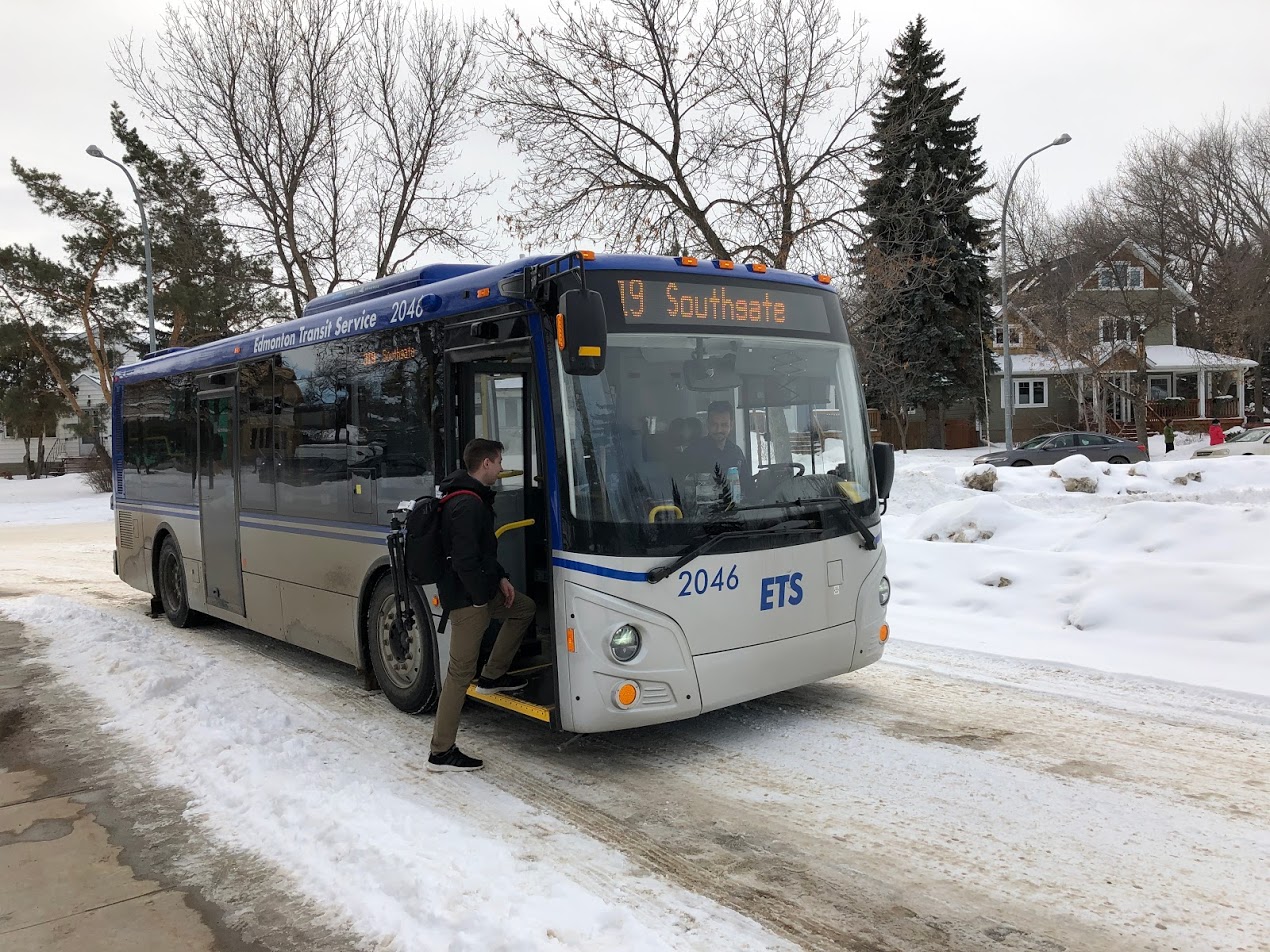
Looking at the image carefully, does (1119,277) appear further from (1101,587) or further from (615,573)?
(615,573)

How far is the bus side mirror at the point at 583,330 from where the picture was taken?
5.03 metres

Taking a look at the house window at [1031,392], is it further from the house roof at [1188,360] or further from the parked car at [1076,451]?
the parked car at [1076,451]

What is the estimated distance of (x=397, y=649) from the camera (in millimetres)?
6930

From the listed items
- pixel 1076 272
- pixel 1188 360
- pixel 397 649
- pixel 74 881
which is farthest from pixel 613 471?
pixel 1188 360

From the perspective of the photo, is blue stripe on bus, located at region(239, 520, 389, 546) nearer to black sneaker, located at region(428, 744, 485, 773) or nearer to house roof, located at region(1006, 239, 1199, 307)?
black sneaker, located at region(428, 744, 485, 773)

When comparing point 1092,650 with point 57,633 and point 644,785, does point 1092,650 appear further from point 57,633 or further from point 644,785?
point 57,633

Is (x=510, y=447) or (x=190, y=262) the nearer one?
(x=510, y=447)

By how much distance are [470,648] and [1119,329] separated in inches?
1747

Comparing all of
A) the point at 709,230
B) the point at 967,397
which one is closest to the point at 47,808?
the point at 709,230

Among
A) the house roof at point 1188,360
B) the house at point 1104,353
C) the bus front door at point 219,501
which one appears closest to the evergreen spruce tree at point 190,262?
the bus front door at point 219,501

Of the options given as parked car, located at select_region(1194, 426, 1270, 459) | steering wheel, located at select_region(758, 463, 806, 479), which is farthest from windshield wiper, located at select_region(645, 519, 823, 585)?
parked car, located at select_region(1194, 426, 1270, 459)

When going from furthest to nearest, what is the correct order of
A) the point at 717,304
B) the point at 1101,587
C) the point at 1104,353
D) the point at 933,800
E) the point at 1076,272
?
the point at 1076,272 → the point at 1104,353 → the point at 1101,587 → the point at 717,304 → the point at 933,800

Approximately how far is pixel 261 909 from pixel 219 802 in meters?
1.38

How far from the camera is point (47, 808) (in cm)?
537
